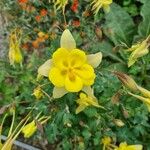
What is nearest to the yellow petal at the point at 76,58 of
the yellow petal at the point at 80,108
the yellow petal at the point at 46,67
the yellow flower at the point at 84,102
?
the yellow petal at the point at 46,67

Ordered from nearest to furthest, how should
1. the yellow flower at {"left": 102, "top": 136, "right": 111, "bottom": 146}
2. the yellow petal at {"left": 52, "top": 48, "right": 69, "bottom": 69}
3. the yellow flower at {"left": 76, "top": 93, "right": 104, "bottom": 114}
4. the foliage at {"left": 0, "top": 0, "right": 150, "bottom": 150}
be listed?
1. the yellow petal at {"left": 52, "top": 48, "right": 69, "bottom": 69}
2. the yellow flower at {"left": 76, "top": 93, "right": 104, "bottom": 114}
3. the foliage at {"left": 0, "top": 0, "right": 150, "bottom": 150}
4. the yellow flower at {"left": 102, "top": 136, "right": 111, "bottom": 146}

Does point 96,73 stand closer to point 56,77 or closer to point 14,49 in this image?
point 56,77

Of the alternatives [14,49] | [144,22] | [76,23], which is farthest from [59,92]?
[144,22]

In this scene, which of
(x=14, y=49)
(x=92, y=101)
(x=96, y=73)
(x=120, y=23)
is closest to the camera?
(x=92, y=101)

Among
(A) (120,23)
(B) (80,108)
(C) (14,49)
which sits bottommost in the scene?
(A) (120,23)

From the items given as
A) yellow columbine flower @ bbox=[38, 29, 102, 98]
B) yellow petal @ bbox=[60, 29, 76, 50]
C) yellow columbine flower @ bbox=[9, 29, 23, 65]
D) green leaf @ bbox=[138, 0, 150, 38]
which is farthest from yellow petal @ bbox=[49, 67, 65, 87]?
green leaf @ bbox=[138, 0, 150, 38]

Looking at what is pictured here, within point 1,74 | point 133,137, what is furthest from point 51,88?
point 1,74

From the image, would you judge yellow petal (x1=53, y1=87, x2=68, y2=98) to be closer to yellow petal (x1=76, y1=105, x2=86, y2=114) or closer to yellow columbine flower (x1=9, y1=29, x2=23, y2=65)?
yellow petal (x1=76, y1=105, x2=86, y2=114)
